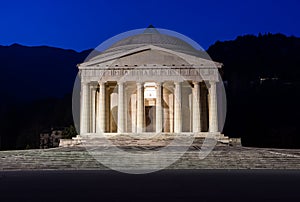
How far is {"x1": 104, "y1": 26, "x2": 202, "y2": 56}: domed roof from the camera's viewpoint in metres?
46.2

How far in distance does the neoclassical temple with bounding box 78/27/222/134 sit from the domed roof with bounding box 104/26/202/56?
29 cm

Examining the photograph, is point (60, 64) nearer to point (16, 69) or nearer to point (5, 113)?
point (16, 69)

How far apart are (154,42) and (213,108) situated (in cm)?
965

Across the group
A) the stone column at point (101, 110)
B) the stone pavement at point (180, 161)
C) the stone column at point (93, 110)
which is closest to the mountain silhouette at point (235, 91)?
the stone column at point (93, 110)

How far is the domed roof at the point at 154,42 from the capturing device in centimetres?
4622

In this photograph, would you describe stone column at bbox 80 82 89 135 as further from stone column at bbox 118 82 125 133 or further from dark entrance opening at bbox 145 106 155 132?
dark entrance opening at bbox 145 106 155 132

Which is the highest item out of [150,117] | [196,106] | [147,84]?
[147,84]

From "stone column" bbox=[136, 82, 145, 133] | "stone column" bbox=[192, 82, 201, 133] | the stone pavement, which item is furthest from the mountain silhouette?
the stone pavement

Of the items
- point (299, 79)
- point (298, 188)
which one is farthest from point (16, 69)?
point (298, 188)

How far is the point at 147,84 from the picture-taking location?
46719 millimetres

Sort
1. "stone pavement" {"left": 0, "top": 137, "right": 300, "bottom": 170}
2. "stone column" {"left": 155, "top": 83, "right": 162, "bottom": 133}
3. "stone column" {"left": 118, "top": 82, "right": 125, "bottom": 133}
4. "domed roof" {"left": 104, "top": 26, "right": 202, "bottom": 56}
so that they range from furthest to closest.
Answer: "domed roof" {"left": 104, "top": 26, "right": 202, "bottom": 56} < "stone column" {"left": 118, "top": 82, "right": 125, "bottom": 133} < "stone column" {"left": 155, "top": 83, "right": 162, "bottom": 133} < "stone pavement" {"left": 0, "top": 137, "right": 300, "bottom": 170}

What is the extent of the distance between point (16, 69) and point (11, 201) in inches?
6055

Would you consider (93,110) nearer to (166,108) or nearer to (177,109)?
(166,108)

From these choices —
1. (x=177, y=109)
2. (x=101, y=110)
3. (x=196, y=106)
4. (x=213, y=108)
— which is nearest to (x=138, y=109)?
(x=177, y=109)
